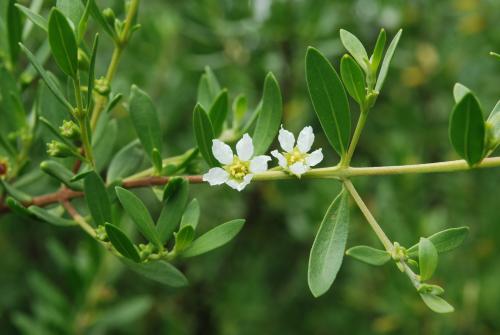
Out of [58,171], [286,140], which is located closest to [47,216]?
[58,171]

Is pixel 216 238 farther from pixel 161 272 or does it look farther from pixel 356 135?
pixel 356 135

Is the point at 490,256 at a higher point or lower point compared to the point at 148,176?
lower

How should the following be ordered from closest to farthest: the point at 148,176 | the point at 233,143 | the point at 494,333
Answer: the point at 148,176 < the point at 233,143 < the point at 494,333

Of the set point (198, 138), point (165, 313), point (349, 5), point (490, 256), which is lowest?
point (165, 313)

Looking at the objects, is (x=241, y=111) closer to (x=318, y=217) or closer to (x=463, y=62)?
(x=318, y=217)

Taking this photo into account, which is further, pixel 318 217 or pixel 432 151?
pixel 432 151

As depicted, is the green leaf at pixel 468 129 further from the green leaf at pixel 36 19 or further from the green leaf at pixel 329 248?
the green leaf at pixel 36 19

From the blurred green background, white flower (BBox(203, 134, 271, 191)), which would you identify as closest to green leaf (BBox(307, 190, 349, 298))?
white flower (BBox(203, 134, 271, 191))

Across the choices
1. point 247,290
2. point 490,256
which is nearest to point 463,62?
point 490,256

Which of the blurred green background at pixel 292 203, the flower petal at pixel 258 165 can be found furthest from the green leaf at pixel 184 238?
the blurred green background at pixel 292 203
